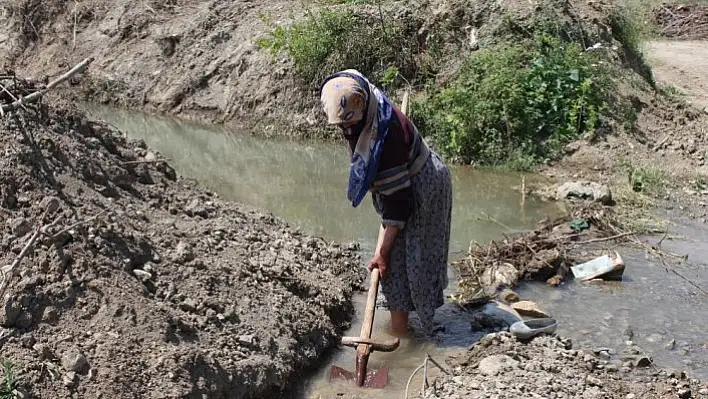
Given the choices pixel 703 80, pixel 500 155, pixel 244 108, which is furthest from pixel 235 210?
pixel 703 80

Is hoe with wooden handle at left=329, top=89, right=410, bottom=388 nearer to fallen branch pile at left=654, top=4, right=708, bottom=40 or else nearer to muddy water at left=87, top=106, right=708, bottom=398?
muddy water at left=87, top=106, right=708, bottom=398

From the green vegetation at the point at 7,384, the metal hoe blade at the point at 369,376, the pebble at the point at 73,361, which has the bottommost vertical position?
the metal hoe blade at the point at 369,376

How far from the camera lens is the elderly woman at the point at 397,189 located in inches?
157

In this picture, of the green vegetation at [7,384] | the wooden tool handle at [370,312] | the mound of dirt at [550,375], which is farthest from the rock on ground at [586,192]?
the green vegetation at [7,384]

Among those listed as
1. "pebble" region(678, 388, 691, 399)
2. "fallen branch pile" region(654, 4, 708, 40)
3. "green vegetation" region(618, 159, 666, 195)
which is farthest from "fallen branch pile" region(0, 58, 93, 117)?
"fallen branch pile" region(654, 4, 708, 40)

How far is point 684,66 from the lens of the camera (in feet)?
42.5

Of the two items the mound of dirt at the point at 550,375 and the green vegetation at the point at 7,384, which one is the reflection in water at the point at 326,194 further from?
the green vegetation at the point at 7,384

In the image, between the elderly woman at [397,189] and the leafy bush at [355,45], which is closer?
the elderly woman at [397,189]

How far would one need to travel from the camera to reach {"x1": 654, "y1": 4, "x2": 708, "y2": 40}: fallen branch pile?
16.6 meters

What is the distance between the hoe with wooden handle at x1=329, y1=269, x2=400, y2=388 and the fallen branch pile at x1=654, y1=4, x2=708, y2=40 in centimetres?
1416

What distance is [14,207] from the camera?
4.02 metres

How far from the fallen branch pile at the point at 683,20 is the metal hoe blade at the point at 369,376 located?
1425 centimetres

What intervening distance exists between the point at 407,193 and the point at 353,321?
1.02 m

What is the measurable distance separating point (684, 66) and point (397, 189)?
1017cm
